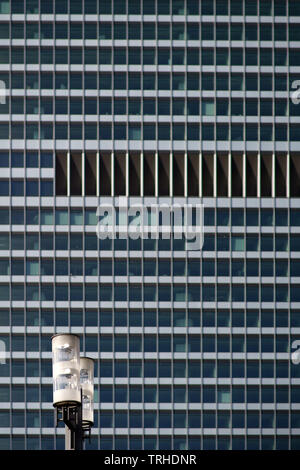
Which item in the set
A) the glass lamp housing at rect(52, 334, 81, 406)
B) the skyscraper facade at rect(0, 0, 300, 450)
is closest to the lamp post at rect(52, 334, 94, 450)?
the glass lamp housing at rect(52, 334, 81, 406)

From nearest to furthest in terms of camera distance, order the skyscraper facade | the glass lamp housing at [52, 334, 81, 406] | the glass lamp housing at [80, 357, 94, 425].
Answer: the glass lamp housing at [52, 334, 81, 406] → the glass lamp housing at [80, 357, 94, 425] → the skyscraper facade

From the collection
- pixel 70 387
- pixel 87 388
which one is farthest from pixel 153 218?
pixel 70 387

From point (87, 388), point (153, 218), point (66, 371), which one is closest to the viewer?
point (66, 371)

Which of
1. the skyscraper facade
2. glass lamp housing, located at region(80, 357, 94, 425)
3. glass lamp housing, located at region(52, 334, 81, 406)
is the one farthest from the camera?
the skyscraper facade

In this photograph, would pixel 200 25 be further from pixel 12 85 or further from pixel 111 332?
pixel 111 332

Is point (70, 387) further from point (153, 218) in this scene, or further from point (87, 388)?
point (153, 218)

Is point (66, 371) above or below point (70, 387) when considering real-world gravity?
above

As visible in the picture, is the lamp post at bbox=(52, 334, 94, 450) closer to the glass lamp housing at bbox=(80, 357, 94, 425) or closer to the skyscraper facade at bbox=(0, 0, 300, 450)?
the glass lamp housing at bbox=(80, 357, 94, 425)
